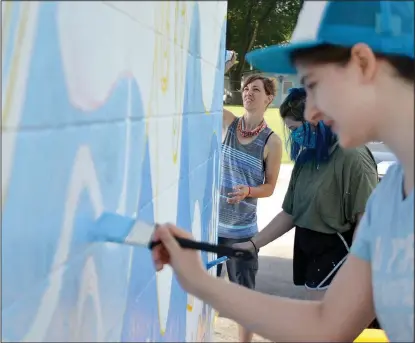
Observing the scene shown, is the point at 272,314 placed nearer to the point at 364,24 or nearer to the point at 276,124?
the point at 364,24

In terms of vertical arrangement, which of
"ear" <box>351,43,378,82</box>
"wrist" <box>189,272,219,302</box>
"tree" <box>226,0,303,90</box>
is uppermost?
"tree" <box>226,0,303,90</box>

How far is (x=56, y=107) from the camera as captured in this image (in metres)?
0.92

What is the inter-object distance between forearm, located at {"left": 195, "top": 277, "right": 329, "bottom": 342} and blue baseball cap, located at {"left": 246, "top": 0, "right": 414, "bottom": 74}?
0.60 m

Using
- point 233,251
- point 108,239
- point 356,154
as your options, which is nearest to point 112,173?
point 108,239

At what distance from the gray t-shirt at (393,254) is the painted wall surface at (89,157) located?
→ 1.79ft

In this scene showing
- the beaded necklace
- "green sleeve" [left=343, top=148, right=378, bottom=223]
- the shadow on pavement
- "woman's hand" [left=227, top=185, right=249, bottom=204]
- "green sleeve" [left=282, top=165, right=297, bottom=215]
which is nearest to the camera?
"green sleeve" [left=343, top=148, right=378, bottom=223]

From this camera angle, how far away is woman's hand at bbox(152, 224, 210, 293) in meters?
1.28

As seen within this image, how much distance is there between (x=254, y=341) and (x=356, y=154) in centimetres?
144

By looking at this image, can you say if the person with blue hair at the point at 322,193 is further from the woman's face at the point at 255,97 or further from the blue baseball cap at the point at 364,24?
the blue baseball cap at the point at 364,24

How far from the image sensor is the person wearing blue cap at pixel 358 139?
1.12 metres

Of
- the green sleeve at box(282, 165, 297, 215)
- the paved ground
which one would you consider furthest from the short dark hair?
the paved ground

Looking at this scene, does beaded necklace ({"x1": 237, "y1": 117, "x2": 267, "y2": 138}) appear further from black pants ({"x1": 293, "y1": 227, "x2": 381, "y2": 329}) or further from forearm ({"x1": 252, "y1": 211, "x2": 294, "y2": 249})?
black pants ({"x1": 293, "y1": 227, "x2": 381, "y2": 329})

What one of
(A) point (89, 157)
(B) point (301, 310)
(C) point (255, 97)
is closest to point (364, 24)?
(A) point (89, 157)

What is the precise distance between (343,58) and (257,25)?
36.3 metres
